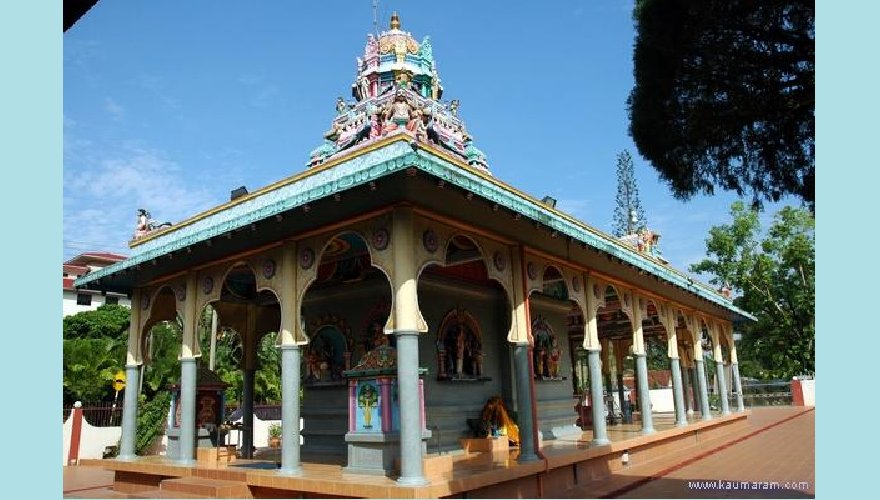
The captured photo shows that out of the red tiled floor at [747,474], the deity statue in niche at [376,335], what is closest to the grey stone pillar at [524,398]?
the red tiled floor at [747,474]

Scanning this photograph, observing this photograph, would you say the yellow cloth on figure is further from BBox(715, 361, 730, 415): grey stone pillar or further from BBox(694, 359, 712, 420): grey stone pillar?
BBox(715, 361, 730, 415): grey stone pillar

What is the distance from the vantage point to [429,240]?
917 cm

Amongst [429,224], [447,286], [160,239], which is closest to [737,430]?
[447,286]

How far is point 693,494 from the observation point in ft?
33.1

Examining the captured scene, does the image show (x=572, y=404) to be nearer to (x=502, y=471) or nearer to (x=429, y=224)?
(x=502, y=471)

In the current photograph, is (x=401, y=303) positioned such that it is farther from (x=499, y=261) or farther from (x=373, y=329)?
(x=373, y=329)

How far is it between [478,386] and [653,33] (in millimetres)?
8414

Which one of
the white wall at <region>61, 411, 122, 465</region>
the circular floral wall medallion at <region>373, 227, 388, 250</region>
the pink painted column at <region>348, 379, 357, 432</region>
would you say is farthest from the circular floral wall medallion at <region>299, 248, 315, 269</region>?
the white wall at <region>61, 411, 122, 465</region>

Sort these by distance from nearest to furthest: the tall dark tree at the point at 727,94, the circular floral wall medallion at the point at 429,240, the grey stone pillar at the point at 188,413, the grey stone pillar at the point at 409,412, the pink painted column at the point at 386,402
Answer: the tall dark tree at the point at 727,94
the grey stone pillar at the point at 409,412
the pink painted column at the point at 386,402
the circular floral wall medallion at the point at 429,240
the grey stone pillar at the point at 188,413

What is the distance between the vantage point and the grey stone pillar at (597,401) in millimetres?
12383

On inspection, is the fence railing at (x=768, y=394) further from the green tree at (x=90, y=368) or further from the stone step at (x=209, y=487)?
the stone step at (x=209, y=487)

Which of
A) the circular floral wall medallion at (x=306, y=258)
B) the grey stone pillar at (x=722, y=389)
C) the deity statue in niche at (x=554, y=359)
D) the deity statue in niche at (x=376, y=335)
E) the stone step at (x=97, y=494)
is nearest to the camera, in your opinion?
the circular floral wall medallion at (x=306, y=258)

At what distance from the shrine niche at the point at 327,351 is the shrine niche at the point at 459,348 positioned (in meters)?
1.84

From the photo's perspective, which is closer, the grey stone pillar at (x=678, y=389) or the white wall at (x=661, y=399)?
the grey stone pillar at (x=678, y=389)
